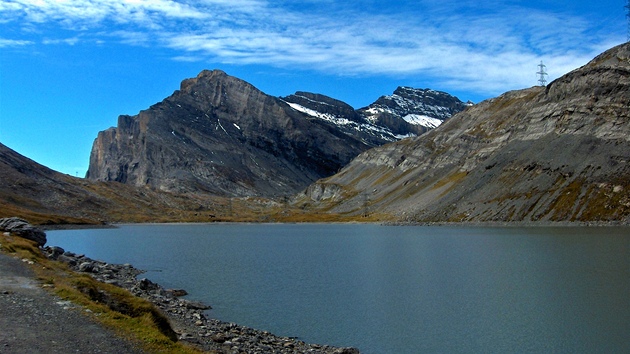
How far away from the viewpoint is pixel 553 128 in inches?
6767

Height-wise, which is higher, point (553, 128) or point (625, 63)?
point (625, 63)

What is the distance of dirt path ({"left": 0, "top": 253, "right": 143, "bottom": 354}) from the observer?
1834 centimetres

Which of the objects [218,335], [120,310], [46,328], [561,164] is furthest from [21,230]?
[561,164]

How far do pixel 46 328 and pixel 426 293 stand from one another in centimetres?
3474

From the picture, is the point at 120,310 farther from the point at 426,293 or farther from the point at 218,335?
the point at 426,293

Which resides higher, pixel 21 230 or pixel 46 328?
pixel 21 230

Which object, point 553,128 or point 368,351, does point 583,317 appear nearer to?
point 368,351

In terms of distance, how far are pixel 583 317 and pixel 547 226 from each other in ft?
338

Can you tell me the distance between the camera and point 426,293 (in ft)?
159

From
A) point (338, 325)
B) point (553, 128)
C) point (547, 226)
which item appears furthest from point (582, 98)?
point (338, 325)

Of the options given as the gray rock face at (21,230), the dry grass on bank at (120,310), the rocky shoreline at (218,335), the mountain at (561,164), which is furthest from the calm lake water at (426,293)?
the mountain at (561,164)

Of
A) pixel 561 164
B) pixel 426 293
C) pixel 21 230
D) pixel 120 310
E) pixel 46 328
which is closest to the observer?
pixel 46 328

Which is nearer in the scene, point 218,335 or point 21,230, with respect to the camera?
point 218,335

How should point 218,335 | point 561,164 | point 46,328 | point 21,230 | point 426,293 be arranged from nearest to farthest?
point 46,328 → point 218,335 → point 426,293 → point 21,230 → point 561,164
